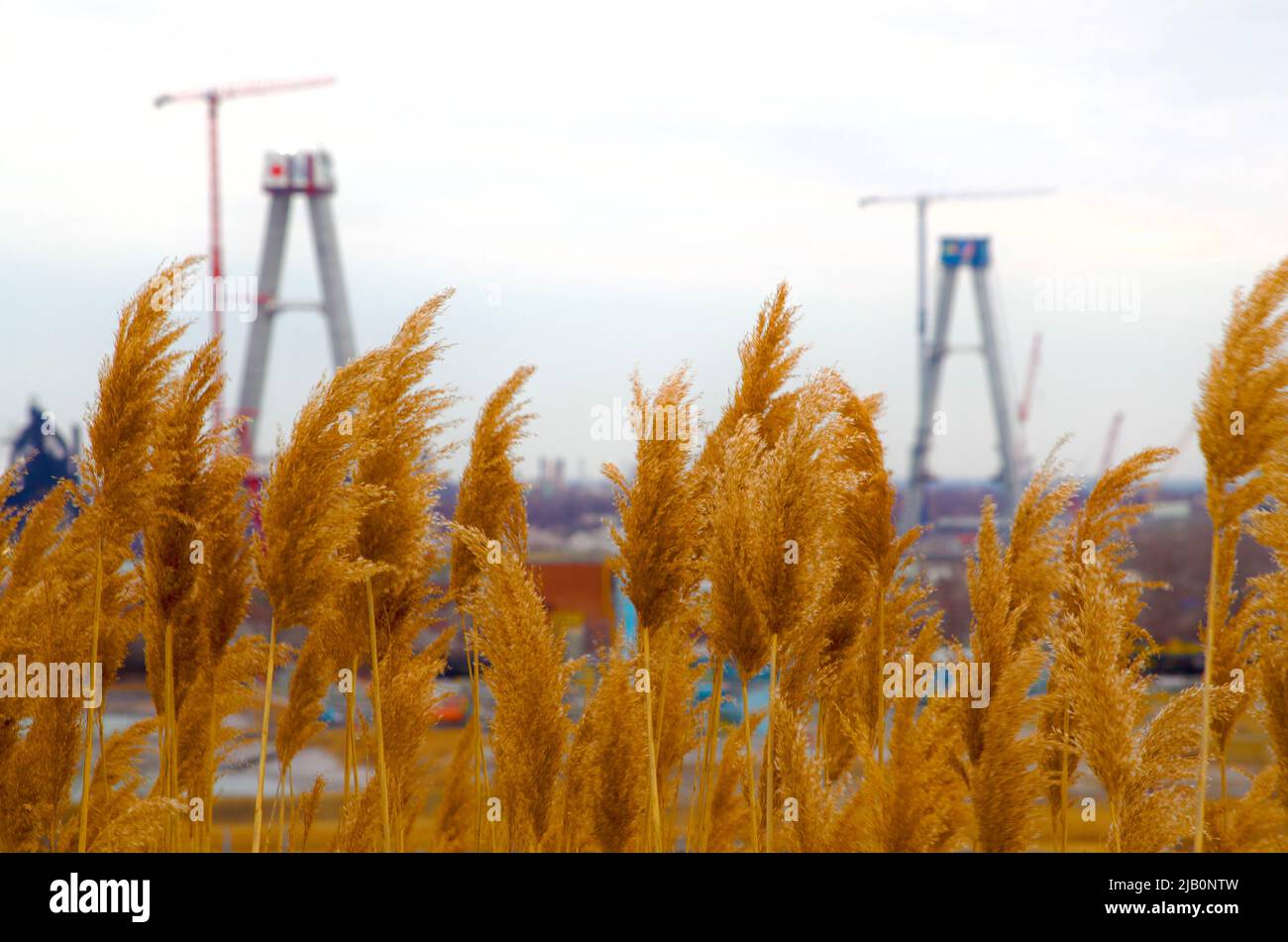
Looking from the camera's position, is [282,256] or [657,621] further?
[282,256]

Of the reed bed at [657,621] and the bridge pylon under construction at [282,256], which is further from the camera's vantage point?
the bridge pylon under construction at [282,256]

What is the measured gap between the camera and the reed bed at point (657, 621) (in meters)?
3.40

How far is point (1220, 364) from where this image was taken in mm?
3455

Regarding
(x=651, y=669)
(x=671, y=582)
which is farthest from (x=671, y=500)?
(x=651, y=669)

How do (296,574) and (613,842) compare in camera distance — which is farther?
(613,842)

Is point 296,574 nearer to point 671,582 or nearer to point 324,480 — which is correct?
point 324,480

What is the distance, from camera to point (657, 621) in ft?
11.7

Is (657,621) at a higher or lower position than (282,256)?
lower

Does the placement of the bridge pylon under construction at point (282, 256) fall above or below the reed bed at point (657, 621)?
above

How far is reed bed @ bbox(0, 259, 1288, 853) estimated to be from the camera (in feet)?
11.1

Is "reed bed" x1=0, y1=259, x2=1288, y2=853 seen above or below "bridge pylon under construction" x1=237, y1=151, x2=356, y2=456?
below

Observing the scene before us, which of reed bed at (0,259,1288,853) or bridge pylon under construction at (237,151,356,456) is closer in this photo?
reed bed at (0,259,1288,853)
